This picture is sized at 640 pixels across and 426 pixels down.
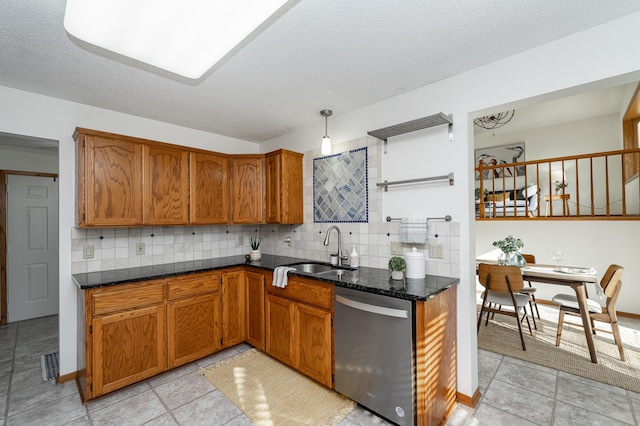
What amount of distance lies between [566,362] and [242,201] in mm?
3625

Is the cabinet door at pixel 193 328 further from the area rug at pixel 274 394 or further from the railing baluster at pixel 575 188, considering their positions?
the railing baluster at pixel 575 188

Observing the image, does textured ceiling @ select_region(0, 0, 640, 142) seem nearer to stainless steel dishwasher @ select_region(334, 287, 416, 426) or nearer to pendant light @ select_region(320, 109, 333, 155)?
pendant light @ select_region(320, 109, 333, 155)

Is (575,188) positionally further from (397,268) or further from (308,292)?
(308,292)

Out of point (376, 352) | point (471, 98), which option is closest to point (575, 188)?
point (471, 98)

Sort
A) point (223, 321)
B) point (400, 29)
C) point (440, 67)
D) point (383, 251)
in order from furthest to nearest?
point (223, 321)
point (383, 251)
point (440, 67)
point (400, 29)

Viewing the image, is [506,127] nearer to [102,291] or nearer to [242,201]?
[242,201]

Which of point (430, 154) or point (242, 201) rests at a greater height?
point (430, 154)

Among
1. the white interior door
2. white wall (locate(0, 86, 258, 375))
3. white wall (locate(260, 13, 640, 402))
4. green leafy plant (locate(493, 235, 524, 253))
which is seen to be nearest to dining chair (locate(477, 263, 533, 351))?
green leafy plant (locate(493, 235, 524, 253))

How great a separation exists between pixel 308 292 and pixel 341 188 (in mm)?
1161

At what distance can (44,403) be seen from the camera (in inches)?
86.0

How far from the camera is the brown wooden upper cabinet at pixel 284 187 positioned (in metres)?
3.24

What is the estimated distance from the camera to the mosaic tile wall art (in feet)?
9.35

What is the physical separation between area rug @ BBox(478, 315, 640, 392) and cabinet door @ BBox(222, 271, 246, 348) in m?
2.57

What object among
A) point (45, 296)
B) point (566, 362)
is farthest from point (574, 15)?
point (45, 296)
